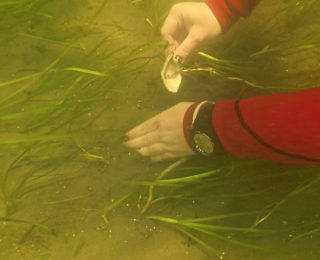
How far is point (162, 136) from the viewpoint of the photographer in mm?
1502

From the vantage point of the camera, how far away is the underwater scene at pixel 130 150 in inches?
53.7

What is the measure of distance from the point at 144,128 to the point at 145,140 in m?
0.06

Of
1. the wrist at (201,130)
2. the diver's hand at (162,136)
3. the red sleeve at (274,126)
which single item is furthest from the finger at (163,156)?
the red sleeve at (274,126)

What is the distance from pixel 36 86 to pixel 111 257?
0.97 metres

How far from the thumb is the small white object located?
91 mm

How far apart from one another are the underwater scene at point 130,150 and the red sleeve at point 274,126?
205 millimetres

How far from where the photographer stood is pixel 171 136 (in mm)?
1480

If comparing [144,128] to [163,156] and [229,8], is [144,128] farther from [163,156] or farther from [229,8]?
[229,8]

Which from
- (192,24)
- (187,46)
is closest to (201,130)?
(187,46)

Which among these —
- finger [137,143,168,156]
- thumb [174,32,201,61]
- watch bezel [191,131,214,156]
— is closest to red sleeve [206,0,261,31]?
thumb [174,32,201,61]

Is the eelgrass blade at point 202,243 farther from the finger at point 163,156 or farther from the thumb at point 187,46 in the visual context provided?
the thumb at point 187,46

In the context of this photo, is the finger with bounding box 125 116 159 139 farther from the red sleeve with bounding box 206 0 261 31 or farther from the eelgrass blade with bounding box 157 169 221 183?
the red sleeve with bounding box 206 0 261 31

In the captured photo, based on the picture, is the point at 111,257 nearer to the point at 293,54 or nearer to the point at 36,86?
the point at 36,86

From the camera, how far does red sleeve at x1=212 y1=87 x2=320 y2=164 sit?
1122mm
